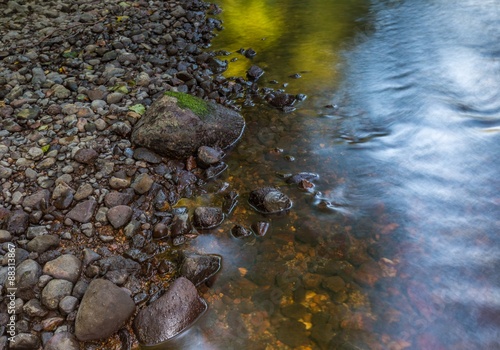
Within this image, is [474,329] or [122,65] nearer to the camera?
[474,329]

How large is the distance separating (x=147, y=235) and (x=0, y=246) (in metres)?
1.35

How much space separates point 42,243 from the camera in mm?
3695

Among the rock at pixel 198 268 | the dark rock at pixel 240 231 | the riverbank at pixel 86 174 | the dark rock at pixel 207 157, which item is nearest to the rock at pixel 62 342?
the riverbank at pixel 86 174

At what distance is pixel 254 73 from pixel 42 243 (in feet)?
14.9

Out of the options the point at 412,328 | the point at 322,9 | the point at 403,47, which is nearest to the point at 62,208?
the point at 412,328

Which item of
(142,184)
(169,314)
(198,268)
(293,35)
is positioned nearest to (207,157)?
(142,184)

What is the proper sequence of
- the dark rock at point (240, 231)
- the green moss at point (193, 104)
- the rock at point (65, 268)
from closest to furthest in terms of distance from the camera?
the rock at point (65, 268) < the dark rock at point (240, 231) < the green moss at point (193, 104)

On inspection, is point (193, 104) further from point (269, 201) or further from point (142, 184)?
point (269, 201)

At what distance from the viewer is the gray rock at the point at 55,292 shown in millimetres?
3244

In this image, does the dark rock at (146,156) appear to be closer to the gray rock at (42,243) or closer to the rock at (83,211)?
the rock at (83,211)

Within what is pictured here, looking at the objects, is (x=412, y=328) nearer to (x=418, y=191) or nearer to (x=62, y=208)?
(x=418, y=191)

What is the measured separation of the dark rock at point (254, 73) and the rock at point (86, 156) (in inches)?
128

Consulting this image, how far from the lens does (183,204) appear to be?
439 centimetres

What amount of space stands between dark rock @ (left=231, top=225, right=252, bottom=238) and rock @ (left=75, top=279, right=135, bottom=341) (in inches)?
47.6
